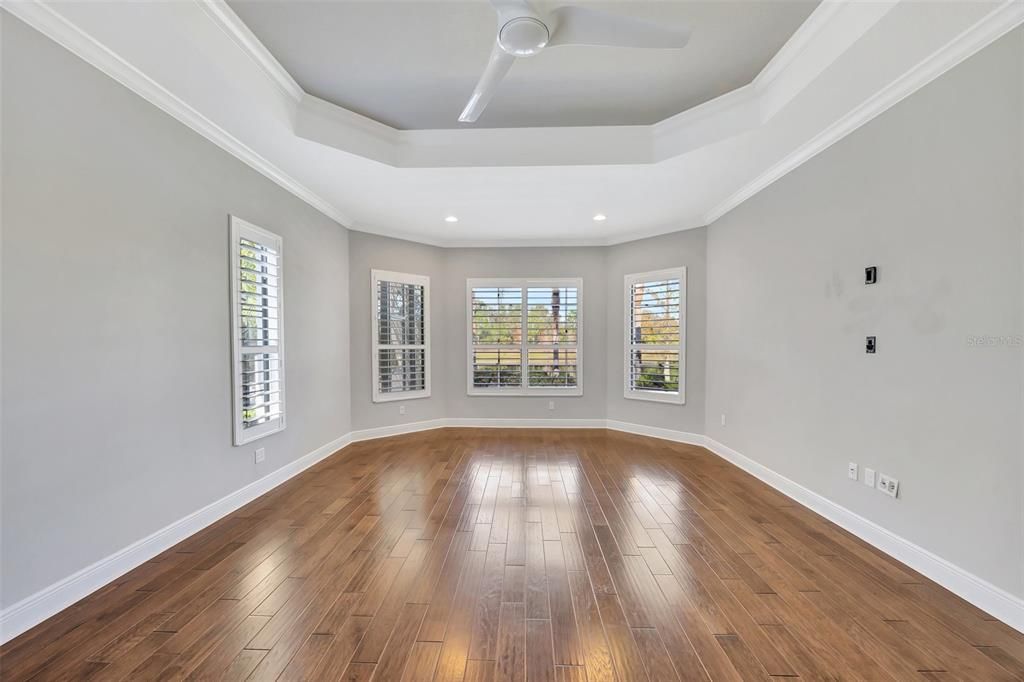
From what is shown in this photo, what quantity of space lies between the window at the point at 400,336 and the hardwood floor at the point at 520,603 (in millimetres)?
2177

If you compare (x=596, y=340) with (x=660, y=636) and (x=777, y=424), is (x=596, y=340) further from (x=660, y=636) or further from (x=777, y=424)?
(x=660, y=636)

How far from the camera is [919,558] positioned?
2205 mm

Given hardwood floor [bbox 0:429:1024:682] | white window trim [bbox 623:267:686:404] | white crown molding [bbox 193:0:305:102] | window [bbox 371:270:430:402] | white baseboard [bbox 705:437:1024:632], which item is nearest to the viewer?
hardwood floor [bbox 0:429:1024:682]

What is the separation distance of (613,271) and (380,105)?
143 inches

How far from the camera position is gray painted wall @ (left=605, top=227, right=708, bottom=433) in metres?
4.83

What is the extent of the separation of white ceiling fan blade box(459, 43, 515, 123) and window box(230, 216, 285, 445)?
1.98 meters

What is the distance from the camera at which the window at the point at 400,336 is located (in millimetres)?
5145

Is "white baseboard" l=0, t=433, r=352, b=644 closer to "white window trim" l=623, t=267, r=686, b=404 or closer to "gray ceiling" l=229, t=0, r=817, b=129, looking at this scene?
"gray ceiling" l=229, t=0, r=817, b=129

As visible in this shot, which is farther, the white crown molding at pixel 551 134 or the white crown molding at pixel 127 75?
the white crown molding at pixel 551 134

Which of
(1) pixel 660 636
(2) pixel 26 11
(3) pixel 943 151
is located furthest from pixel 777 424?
(2) pixel 26 11

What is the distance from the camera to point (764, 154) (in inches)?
123

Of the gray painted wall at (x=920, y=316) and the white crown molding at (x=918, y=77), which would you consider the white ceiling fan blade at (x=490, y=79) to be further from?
the gray painted wall at (x=920, y=316)

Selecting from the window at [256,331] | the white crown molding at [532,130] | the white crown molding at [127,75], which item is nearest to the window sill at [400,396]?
the window at [256,331]

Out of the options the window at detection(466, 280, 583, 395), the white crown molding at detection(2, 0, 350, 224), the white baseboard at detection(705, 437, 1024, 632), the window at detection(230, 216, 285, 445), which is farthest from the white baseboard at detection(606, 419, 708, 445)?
the white crown molding at detection(2, 0, 350, 224)
